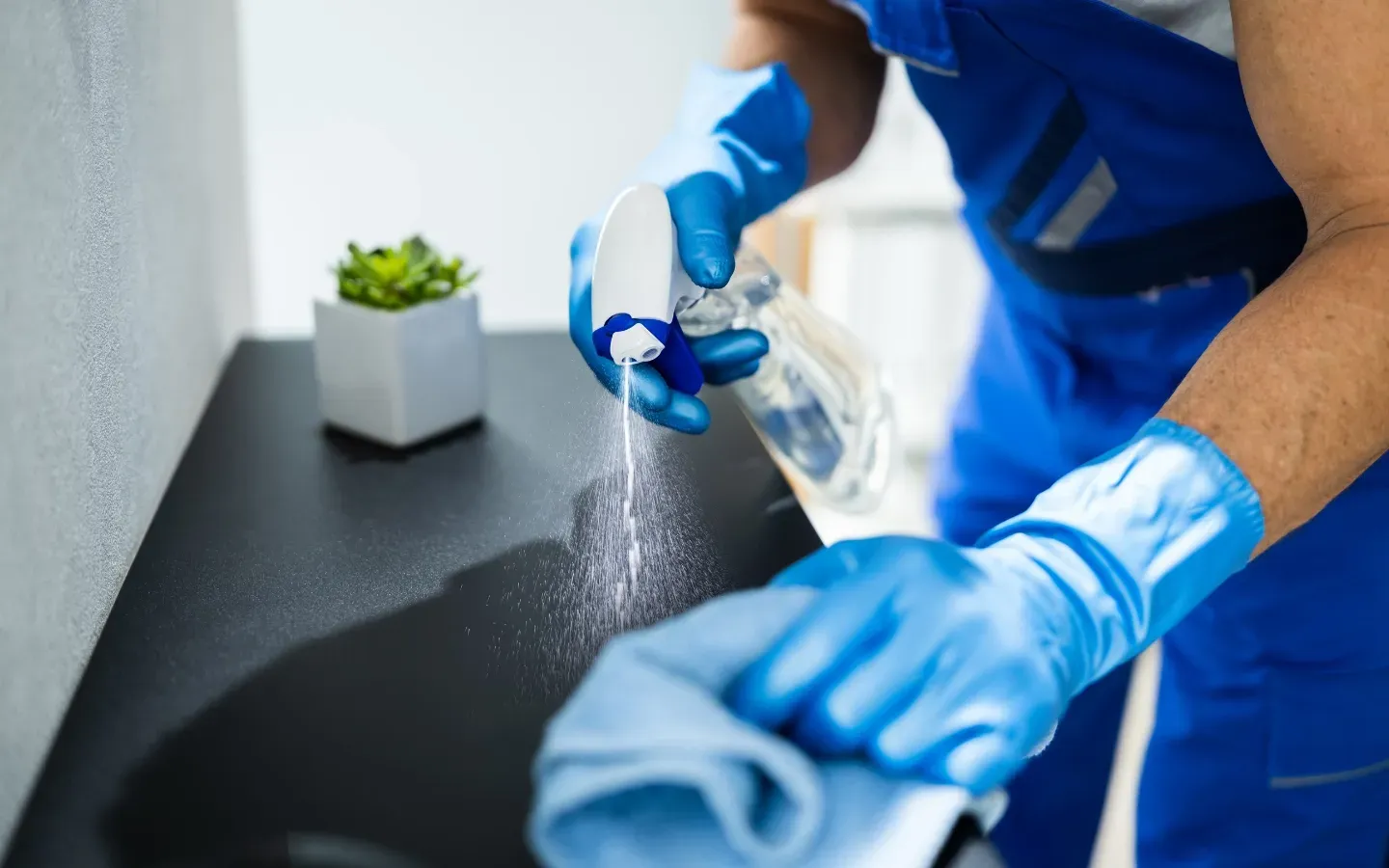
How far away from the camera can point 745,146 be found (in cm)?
107

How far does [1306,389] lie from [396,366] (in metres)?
0.74

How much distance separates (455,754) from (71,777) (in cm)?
20

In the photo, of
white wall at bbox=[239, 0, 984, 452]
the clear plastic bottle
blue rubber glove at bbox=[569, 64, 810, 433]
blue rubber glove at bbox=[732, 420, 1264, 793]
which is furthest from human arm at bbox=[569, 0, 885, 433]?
white wall at bbox=[239, 0, 984, 452]

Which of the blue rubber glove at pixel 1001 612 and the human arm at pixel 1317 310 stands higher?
the human arm at pixel 1317 310

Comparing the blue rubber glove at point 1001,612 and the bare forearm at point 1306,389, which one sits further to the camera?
the bare forearm at point 1306,389

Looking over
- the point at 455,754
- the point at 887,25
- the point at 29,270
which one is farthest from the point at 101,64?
the point at 887,25

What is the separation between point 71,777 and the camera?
0.56 m

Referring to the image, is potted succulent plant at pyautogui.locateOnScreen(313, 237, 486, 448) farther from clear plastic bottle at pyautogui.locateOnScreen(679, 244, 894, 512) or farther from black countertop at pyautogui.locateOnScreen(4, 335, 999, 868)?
clear plastic bottle at pyautogui.locateOnScreen(679, 244, 894, 512)

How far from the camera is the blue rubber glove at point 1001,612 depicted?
1.79 feet

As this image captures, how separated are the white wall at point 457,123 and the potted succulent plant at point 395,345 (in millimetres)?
823

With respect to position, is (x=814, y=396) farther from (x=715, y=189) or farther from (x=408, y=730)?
(x=408, y=730)

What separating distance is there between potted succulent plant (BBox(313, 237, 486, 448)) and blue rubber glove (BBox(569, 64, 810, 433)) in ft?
0.46

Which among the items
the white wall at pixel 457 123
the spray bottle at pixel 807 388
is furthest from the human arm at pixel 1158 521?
the white wall at pixel 457 123

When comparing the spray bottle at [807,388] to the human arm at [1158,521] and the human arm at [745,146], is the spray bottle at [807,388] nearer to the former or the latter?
the human arm at [745,146]
